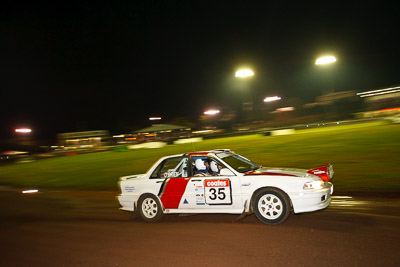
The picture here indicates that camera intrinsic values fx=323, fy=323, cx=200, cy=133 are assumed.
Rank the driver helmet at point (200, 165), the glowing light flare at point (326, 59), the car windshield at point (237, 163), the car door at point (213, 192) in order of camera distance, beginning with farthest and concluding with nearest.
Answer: the glowing light flare at point (326, 59) → the driver helmet at point (200, 165) → the car windshield at point (237, 163) → the car door at point (213, 192)

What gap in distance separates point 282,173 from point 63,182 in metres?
13.5

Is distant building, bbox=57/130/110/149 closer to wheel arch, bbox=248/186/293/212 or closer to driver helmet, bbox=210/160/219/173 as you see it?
driver helmet, bbox=210/160/219/173

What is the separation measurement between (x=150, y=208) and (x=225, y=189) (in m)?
1.92

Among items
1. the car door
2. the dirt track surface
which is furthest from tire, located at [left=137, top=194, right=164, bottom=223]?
the car door

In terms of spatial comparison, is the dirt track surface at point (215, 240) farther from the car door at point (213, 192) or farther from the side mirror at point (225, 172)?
the side mirror at point (225, 172)

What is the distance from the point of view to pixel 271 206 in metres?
5.96

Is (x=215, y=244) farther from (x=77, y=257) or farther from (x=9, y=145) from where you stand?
(x=9, y=145)

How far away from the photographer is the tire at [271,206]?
5.81 metres

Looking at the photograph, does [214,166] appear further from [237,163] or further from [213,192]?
[213,192]

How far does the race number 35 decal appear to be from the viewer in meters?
6.32

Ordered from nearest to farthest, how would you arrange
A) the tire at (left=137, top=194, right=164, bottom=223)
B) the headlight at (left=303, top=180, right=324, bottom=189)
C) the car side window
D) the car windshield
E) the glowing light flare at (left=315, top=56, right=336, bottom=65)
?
the headlight at (left=303, top=180, right=324, bottom=189) → the car windshield → the tire at (left=137, top=194, right=164, bottom=223) → the car side window → the glowing light flare at (left=315, top=56, right=336, bottom=65)


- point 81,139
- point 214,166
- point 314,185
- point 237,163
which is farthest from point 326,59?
point 81,139

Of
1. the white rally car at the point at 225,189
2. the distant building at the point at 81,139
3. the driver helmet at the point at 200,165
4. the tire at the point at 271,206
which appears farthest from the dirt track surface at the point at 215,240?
the distant building at the point at 81,139

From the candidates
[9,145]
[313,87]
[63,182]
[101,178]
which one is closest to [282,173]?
[101,178]
